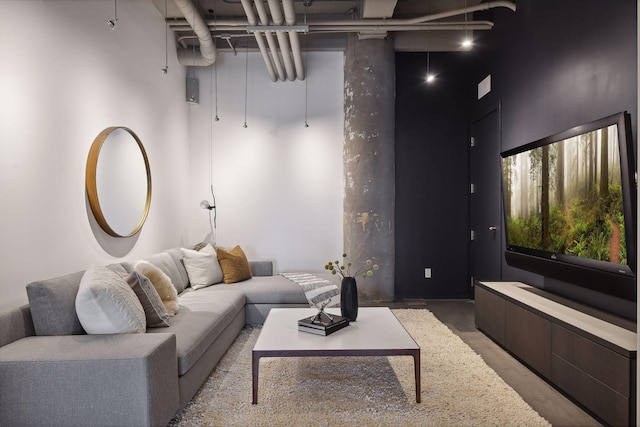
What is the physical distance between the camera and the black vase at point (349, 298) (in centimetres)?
294

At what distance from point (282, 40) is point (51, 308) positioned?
3318mm

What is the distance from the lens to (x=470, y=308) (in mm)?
4789

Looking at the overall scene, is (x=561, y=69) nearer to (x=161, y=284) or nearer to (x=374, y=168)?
(x=374, y=168)

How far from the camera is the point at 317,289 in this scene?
166 inches

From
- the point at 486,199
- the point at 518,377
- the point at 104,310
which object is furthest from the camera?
the point at 486,199

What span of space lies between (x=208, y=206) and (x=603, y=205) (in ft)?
13.5

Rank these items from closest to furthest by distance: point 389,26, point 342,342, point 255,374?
1. point 255,374
2. point 342,342
3. point 389,26

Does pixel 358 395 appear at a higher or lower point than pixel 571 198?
lower

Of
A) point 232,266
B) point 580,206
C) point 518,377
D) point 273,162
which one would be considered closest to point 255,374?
point 518,377

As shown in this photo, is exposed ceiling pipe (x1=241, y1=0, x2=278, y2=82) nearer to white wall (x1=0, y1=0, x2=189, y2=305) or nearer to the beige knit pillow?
white wall (x1=0, y1=0, x2=189, y2=305)

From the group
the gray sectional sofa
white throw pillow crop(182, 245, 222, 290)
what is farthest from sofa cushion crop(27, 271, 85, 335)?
white throw pillow crop(182, 245, 222, 290)

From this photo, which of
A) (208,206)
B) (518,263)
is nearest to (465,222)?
(518,263)

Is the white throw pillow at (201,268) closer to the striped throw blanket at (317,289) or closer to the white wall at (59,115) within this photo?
the white wall at (59,115)

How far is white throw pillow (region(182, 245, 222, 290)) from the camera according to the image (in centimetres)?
414
